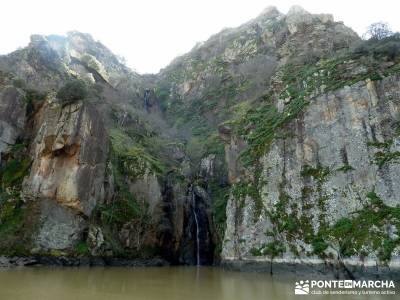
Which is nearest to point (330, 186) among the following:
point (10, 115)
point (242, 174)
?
point (242, 174)

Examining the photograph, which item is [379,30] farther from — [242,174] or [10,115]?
[10,115]

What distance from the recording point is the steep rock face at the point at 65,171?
26.8 metres

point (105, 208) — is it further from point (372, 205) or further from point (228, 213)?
point (372, 205)

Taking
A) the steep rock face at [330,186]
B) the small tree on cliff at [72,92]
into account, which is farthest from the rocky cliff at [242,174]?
the small tree on cliff at [72,92]

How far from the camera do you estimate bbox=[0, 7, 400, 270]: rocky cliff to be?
21625 mm

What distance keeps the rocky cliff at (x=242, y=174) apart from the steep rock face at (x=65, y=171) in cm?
9

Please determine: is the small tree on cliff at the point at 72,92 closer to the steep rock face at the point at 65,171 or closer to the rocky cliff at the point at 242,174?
the rocky cliff at the point at 242,174

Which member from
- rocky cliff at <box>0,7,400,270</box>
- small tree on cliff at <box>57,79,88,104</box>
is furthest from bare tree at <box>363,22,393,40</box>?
small tree on cliff at <box>57,79,88,104</box>

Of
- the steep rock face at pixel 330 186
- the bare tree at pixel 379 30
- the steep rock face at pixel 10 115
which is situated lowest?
the steep rock face at pixel 330 186

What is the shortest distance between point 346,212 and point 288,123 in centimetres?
834

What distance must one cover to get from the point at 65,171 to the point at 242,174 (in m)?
13.9

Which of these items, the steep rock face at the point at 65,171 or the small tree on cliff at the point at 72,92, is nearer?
the steep rock face at the point at 65,171

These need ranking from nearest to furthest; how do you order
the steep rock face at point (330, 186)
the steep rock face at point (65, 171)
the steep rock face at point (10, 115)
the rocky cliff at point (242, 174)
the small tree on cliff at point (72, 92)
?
the steep rock face at point (330, 186), the rocky cliff at point (242, 174), the steep rock face at point (65, 171), the steep rock face at point (10, 115), the small tree on cliff at point (72, 92)

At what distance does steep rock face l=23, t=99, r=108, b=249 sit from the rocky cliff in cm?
9
